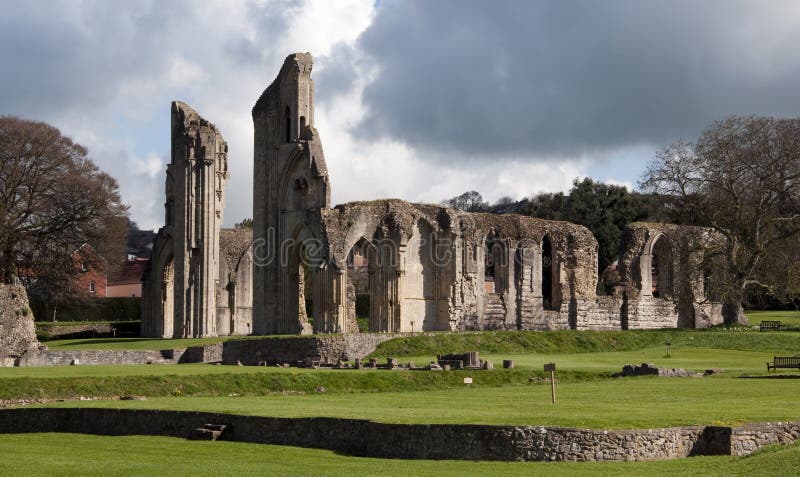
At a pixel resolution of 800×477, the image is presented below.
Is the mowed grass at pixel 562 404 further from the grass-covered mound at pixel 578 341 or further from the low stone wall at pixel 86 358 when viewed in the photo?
the low stone wall at pixel 86 358

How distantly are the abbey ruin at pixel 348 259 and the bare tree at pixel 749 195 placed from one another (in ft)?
6.68

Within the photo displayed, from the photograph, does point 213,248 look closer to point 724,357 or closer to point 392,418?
point 724,357

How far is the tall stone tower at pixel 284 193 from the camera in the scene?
170 feet

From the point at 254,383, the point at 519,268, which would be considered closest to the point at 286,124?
the point at 519,268

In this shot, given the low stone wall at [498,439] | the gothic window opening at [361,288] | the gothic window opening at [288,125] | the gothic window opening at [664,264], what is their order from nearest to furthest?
the low stone wall at [498,439] → the gothic window opening at [361,288] → the gothic window opening at [288,125] → the gothic window opening at [664,264]

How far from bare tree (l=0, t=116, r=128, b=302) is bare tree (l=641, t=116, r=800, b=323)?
29763 millimetres

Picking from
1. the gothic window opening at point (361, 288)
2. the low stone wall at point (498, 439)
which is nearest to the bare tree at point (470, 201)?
the gothic window opening at point (361, 288)

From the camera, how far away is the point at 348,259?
54.1m

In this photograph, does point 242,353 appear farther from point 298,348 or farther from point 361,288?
point 361,288

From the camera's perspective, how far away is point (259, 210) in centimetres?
5419

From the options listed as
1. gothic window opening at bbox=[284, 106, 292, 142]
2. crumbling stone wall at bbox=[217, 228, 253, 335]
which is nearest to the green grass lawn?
gothic window opening at bbox=[284, 106, 292, 142]

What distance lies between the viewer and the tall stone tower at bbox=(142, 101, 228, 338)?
182 feet

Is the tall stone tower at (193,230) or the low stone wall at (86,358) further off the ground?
the tall stone tower at (193,230)

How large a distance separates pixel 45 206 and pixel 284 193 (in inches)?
610
